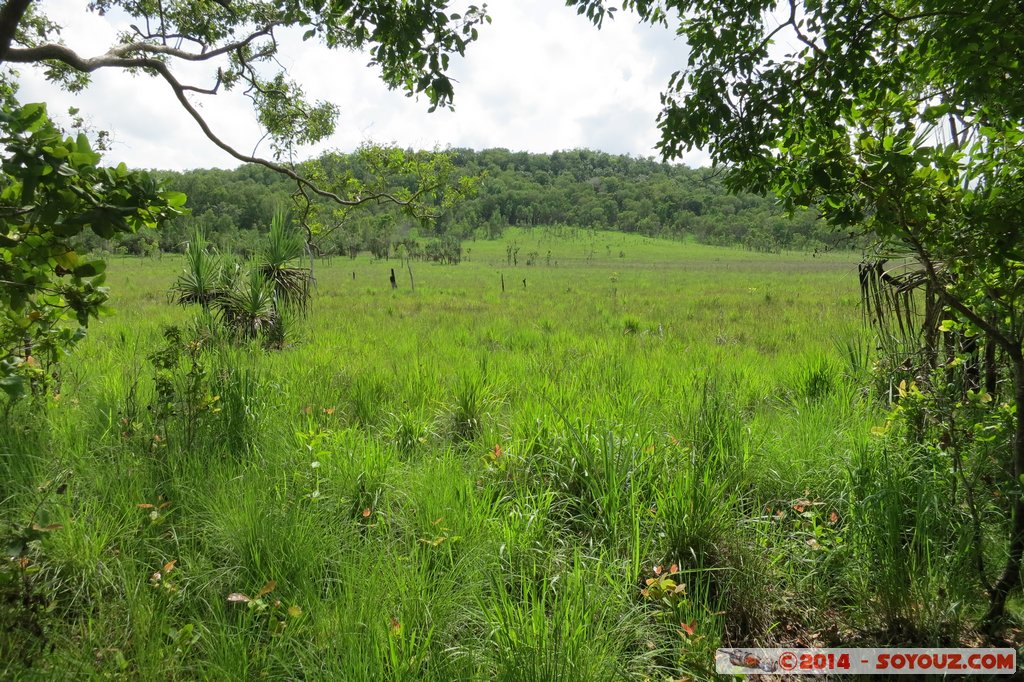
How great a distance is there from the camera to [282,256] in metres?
9.37

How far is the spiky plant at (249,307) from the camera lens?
26.4ft

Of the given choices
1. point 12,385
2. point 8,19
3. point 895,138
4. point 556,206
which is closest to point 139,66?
point 8,19

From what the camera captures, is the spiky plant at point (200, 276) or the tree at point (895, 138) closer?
the tree at point (895, 138)

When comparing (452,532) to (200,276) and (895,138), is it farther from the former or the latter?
(200,276)

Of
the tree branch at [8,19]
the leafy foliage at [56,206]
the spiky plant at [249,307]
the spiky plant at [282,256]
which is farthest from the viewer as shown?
the spiky plant at [282,256]

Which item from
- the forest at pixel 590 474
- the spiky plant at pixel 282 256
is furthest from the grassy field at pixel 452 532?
the spiky plant at pixel 282 256

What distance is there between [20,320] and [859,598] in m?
4.08

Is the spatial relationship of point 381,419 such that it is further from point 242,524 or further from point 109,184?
point 109,184

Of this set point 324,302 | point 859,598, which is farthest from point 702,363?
point 324,302

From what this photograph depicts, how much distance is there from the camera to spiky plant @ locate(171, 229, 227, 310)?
27.2 feet

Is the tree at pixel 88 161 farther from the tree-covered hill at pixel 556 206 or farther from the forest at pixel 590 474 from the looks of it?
the tree-covered hill at pixel 556 206

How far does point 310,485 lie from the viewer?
332 cm

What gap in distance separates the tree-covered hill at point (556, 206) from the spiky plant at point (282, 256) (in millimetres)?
40267

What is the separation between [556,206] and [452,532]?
131m
